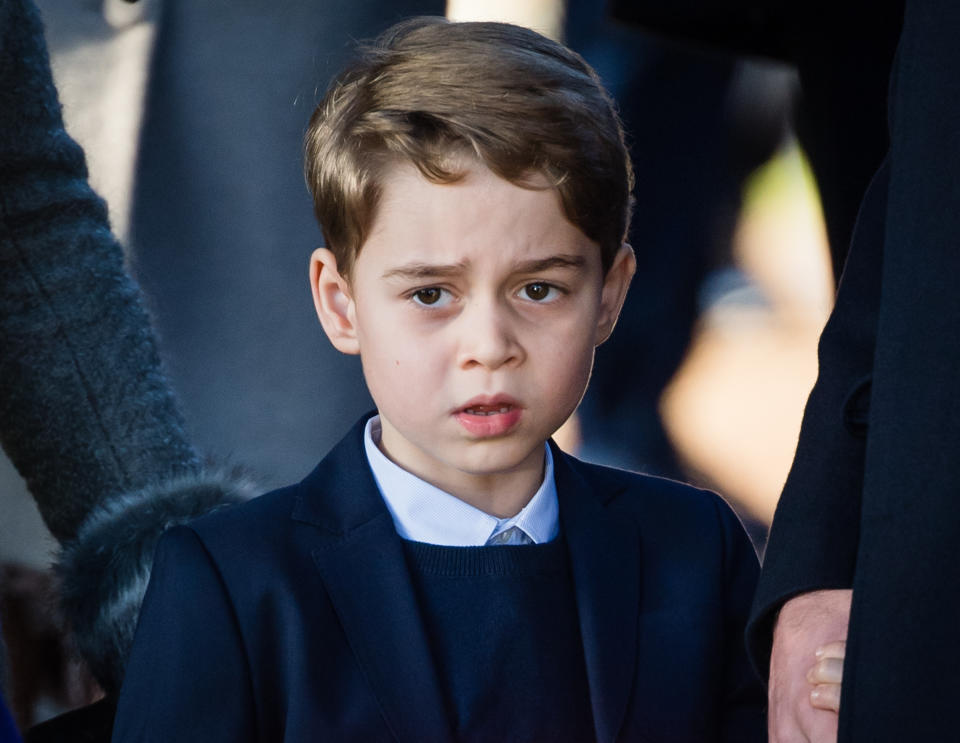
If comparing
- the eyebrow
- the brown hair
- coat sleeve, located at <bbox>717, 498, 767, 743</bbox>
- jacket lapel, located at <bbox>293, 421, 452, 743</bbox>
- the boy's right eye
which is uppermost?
the brown hair

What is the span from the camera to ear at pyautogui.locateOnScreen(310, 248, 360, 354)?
1.19 m

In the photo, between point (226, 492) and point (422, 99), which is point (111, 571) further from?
point (422, 99)

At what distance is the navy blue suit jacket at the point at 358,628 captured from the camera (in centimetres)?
104

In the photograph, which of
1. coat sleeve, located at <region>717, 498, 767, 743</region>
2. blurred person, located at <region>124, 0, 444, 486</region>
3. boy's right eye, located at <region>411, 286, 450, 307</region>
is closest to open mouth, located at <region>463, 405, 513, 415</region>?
boy's right eye, located at <region>411, 286, 450, 307</region>

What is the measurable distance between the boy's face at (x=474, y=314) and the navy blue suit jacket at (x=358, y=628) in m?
0.14

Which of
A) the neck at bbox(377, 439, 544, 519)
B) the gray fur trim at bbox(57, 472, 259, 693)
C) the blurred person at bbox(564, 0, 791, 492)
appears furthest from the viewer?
the blurred person at bbox(564, 0, 791, 492)

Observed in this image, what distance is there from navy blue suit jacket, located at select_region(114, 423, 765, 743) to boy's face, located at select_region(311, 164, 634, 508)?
135mm

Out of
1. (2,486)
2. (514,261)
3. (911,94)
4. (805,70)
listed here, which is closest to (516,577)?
(514,261)

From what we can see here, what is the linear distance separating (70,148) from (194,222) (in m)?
0.19

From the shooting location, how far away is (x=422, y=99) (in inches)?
43.7

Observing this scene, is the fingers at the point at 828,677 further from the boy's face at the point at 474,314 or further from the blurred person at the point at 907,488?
the boy's face at the point at 474,314

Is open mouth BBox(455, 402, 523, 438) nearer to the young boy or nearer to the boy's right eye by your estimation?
the young boy

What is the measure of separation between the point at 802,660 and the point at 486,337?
401mm

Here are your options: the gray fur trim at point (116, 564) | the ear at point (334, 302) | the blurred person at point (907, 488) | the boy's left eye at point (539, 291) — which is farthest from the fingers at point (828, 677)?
the gray fur trim at point (116, 564)
